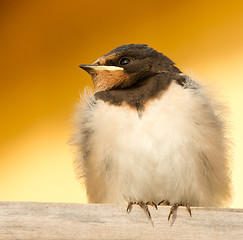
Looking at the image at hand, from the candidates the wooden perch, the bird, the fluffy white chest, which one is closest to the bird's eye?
the bird

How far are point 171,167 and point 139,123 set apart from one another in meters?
0.12

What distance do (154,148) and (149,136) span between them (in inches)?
1.1

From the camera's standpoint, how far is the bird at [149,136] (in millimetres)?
1162

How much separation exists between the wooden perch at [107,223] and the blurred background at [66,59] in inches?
29.1

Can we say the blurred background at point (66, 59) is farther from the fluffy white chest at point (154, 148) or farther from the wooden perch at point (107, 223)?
the wooden perch at point (107, 223)

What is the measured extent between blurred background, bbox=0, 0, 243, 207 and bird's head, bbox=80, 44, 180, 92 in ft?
1.48

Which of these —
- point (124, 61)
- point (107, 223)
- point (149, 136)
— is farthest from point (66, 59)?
point (107, 223)

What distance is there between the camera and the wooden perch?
36.0 inches

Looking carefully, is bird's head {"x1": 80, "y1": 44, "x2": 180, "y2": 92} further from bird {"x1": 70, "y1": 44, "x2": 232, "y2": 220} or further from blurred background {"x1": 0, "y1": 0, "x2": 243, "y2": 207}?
blurred background {"x1": 0, "y1": 0, "x2": 243, "y2": 207}

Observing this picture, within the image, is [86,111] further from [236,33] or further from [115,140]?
[236,33]

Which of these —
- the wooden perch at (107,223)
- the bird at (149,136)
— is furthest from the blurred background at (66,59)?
the wooden perch at (107,223)

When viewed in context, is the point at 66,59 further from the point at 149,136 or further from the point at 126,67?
the point at 149,136

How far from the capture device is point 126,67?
1.26m

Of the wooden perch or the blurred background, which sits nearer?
the wooden perch
